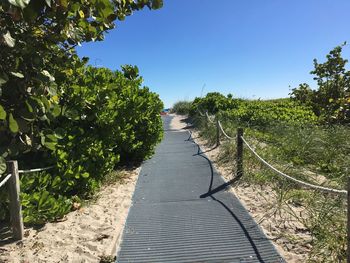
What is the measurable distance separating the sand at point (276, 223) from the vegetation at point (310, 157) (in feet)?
0.12

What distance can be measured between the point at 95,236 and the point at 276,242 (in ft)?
7.30

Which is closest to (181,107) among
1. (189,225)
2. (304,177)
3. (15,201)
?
(304,177)

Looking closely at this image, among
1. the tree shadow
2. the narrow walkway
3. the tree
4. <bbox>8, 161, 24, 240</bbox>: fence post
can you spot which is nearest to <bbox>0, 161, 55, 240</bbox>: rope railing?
<bbox>8, 161, 24, 240</bbox>: fence post

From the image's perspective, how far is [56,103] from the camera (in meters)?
4.48

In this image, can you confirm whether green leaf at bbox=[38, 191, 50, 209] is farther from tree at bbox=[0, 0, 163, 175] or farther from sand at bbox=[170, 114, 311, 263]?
sand at bbox=[170, 114, 311, 263]

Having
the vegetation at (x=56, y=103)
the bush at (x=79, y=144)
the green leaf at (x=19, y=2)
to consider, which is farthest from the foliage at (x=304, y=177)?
the green leaf at (x=19, y=2)

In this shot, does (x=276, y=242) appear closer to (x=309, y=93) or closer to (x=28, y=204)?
(x=28, y=204)

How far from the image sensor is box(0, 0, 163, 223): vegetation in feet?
11.8

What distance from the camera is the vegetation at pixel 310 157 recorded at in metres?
4.38

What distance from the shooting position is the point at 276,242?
457cm

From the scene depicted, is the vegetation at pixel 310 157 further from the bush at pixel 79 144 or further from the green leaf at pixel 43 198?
the green leaf at pixel 43 198

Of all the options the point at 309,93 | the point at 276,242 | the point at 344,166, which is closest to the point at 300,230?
the point at 276,242

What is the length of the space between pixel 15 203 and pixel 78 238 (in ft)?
2.86

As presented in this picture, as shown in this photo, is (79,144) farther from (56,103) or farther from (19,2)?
(19,2)
